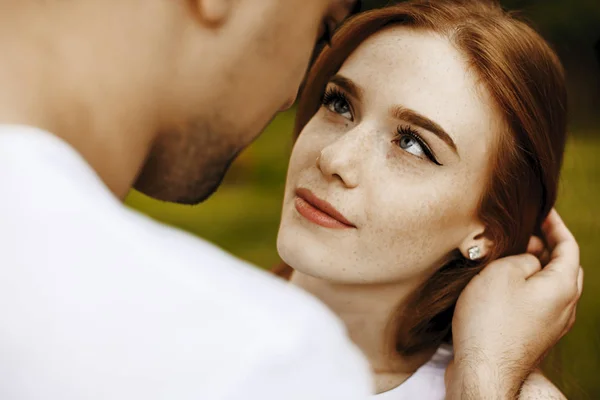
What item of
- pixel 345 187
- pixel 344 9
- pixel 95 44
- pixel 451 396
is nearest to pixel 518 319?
pixel 451 396

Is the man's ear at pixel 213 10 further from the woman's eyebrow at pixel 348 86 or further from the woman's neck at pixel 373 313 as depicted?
the woman's neck at pixel 373 313

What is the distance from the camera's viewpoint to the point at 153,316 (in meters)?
0.40

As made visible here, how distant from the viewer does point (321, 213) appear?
840 millimetres

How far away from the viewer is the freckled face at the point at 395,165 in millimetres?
833

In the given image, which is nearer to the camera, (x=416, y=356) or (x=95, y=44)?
(x=95, y=44)

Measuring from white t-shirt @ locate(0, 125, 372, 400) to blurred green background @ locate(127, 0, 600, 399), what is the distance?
670 millimetres

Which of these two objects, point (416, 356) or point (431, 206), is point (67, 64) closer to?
point (431, 206)

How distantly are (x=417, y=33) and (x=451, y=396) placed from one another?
1.36ft

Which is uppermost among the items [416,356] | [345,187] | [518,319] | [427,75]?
[427,75]

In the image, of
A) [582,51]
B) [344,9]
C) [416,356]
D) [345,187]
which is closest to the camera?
[344,9]

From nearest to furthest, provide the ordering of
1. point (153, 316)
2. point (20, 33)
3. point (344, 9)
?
point (153, 316) → point (20, 33) → point (344, 9)

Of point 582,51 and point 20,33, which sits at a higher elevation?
point 20,33

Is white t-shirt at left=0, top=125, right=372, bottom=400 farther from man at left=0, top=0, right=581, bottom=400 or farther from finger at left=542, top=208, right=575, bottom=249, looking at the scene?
finger at left=542, top=208, right=575, bottom=249

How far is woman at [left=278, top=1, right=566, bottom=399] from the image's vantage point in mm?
837
